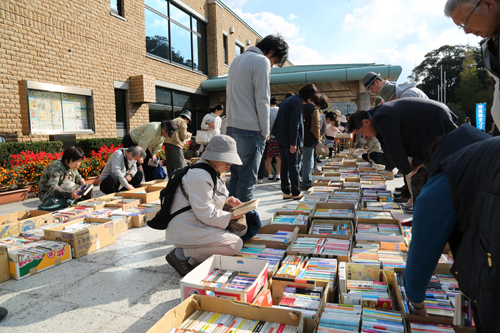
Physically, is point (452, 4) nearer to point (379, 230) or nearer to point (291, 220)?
point (379, 230)

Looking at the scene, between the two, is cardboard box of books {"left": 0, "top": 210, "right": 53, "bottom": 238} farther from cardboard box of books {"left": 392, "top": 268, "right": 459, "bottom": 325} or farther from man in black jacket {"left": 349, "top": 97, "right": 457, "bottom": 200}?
man in black jacket {"left": 349, "top": 97, "right": 457, "bottom": 200}

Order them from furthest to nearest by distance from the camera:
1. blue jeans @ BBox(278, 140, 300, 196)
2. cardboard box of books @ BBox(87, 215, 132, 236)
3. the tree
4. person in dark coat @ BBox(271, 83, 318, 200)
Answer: the tree, blue jeans @ BBox(278, 140, 300, 196), person in dark coat @ BBox(271, 83, 318, 200), cardboard box of books @ BBox(87, 215, 132, 236)

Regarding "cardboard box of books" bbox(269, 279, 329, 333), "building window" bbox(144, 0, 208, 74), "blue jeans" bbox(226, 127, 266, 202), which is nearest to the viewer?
"cardboard box of books" bbox(269, 279, 329, 333)

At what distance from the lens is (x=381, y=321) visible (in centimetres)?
170

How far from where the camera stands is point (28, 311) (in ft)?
7.39

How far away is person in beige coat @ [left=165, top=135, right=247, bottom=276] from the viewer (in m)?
2.56

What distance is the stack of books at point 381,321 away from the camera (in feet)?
5.38

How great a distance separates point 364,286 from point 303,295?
1.32ft

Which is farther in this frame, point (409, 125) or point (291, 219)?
point (291, 219)

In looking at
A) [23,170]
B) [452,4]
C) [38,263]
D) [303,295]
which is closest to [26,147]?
[23,170]

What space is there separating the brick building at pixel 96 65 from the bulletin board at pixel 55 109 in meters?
0.02

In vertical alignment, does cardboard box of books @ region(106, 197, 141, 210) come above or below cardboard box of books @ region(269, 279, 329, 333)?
above

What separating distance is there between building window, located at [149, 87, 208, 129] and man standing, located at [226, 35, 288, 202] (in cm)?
941

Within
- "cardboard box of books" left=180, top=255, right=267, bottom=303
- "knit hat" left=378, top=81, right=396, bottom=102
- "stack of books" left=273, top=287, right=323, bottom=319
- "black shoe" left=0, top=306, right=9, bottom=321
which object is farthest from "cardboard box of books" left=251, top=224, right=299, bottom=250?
"knit hat" left=378, top=81, right=396, bottom=102
